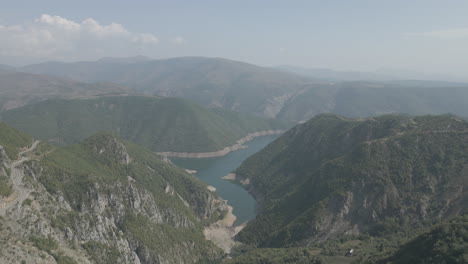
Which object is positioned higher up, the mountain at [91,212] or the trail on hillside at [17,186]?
the trail on hillside at [17,186]

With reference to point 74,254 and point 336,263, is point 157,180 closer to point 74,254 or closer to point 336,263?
point 74,254

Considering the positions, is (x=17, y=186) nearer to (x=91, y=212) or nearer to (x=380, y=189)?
(x=91, y=212)

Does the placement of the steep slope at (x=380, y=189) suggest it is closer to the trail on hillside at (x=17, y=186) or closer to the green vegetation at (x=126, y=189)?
the green vegetation at (x=126, y=189)

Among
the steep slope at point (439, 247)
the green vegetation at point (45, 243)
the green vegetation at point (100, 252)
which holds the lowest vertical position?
the green vegetation at point (100, 252)

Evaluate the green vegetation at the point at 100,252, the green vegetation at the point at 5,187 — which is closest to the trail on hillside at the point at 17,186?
the green vegetation at the point at 5,187

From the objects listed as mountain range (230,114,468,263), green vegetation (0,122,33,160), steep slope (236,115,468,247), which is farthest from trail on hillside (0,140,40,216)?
steep slope (236,115,468,247)

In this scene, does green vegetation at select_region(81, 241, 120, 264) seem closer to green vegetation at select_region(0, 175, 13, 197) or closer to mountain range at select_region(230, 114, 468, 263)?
green vegetation at select_region(0, 175, 13, 197)
